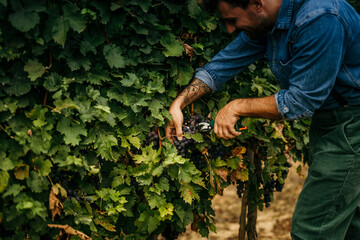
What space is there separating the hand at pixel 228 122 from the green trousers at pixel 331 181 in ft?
1.76

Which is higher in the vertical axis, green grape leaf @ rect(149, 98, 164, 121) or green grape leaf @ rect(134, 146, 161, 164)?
green grape leaf @ rect(149, 98, 164, 121)

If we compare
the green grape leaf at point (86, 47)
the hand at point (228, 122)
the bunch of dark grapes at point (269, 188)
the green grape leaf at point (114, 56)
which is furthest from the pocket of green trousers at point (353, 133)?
the green grape leaf at point (86, 47)

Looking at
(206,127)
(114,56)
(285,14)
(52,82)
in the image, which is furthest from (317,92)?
(52,82)

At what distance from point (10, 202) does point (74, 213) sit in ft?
1.18

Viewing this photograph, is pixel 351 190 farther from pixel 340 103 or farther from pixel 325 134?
pixel 340 103

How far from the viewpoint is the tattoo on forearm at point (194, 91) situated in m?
2.48

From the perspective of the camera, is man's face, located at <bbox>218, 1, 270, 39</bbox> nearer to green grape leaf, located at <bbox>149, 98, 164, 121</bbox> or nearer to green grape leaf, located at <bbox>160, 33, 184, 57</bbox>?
green grape leaf, located at <bbox>160, 33, 184, 57</bbox>

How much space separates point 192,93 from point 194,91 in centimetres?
2

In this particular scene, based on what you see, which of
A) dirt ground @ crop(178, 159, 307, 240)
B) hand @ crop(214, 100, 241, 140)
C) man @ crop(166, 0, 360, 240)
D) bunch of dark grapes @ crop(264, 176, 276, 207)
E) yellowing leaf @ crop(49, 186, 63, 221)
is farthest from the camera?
dirt ground @ crop(178, 159, 307, 240)

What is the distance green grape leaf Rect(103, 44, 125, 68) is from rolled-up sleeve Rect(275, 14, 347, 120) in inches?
39.0

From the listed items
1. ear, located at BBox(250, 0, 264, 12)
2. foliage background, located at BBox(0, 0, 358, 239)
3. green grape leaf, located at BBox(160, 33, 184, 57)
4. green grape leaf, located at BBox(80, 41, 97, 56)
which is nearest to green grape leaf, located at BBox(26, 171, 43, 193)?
foliage background, located at BBox(0, 0, 358, 239)

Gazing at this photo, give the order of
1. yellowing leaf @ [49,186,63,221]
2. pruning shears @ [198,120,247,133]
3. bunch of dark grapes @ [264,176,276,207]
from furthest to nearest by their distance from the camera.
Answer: bunch of dark grapes @ [264,176,276,207] → pruning shears @ [198,120,247,133] → yellowing leaf @ [49,186,63,221]

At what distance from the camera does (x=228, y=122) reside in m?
2.24

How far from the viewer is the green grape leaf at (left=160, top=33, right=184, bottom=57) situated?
7.51 ft
